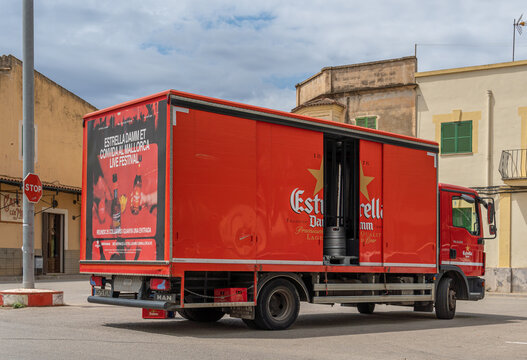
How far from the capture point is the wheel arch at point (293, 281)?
11.3 m

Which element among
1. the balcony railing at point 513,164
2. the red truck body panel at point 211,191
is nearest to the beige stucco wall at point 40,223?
the red truck body panel at point 211,191

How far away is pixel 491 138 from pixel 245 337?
1912cm

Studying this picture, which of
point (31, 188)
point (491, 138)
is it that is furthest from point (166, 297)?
point (491, 138)

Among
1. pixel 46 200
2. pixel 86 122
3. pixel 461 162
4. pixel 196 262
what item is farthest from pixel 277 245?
pixel 46 200

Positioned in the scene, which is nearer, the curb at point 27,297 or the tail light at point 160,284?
the tail light at point 160,284

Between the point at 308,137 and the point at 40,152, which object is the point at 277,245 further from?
the point at 40,152

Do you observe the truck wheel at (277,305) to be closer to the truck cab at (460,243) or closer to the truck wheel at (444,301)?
the truck wheel at (444,301)

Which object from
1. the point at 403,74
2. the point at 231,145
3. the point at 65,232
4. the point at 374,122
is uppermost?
the point at 403,74

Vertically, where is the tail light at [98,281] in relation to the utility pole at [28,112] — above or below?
below

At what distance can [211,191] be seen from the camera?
10711mm

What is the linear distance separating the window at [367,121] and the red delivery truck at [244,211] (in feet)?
49.9

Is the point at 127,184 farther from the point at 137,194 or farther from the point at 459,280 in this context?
the point at 459,280

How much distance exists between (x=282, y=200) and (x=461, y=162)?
1734 centimetres

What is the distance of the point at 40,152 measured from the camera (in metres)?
31.5
